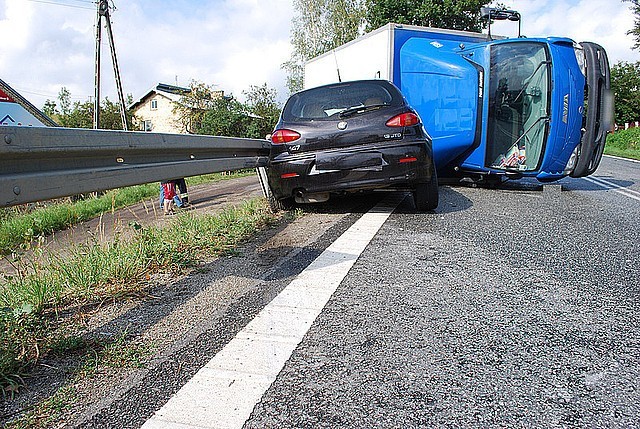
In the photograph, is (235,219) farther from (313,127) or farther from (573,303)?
(573,303)

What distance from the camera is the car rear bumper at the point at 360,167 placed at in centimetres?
554

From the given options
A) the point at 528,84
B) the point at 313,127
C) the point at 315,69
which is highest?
the point at 315,69

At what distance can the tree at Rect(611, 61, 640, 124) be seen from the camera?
45.8 meters

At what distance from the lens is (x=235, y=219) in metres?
5.23

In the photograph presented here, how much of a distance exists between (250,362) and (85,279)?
4.95ft

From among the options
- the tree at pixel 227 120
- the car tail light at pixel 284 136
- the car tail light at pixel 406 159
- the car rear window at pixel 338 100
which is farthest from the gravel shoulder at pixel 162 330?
the tree at pixel 227 120

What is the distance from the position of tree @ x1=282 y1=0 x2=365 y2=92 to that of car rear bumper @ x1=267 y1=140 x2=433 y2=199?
1435 inches

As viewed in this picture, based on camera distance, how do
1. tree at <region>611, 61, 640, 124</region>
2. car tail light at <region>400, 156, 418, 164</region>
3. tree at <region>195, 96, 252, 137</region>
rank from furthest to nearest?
tree at <region>611, 61, 640, 124</region>, tree at <region>195, 96, 252, 137</region>, car tail light at <region>400, 156, 418, 164</region>

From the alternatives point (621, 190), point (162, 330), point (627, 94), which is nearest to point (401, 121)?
point (162, 330)

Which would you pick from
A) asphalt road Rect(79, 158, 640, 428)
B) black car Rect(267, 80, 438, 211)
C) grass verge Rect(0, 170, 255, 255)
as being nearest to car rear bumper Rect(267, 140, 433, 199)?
black car Rect(267, 80, 438, 211)

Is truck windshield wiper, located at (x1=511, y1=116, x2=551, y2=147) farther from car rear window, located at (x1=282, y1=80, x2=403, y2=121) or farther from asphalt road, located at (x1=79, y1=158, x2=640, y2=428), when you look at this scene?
asphalt road, located at (x1=79, y1=158, x2=640, y2=428)

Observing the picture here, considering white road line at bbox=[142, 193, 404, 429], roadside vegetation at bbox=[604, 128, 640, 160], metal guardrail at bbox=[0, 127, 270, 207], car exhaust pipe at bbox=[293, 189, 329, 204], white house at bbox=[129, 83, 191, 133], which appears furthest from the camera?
white house at bbox=[129, 83, 191, 133]

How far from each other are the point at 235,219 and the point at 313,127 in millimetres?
1405

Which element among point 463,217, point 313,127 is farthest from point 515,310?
point 313,127
